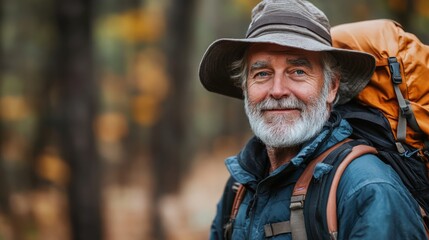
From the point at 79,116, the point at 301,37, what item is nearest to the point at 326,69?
the point at 301,37

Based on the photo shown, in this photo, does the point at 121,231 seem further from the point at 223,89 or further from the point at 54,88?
the point at 223,89

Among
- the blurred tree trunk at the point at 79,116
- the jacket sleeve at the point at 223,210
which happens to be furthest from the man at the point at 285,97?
the blurred tree trunk at the point at 79,116

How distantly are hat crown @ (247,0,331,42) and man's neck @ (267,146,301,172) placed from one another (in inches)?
21.5

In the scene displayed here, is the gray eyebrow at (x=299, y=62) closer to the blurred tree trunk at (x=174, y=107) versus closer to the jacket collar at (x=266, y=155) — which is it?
the jacket collar at (x=266, y=155)

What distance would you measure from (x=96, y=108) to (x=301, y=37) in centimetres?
748

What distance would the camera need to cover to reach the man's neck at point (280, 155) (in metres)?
3.49

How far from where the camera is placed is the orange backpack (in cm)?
314

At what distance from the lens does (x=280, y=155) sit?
3.52 m

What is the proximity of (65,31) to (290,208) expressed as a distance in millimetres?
6140

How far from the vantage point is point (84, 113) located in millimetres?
8680

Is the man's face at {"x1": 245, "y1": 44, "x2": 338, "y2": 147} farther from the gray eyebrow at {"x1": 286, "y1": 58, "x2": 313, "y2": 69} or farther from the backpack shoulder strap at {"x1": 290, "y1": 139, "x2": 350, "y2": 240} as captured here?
the backpack shoulder strap at {"x1": 290, "y1": 139, "x2": 350, "y2": 240}

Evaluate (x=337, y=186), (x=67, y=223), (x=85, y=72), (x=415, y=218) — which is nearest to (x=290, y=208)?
(x=337, y=186)

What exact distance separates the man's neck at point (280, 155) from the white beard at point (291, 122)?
0.10 m

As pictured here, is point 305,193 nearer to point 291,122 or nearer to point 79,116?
point 291,122
